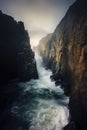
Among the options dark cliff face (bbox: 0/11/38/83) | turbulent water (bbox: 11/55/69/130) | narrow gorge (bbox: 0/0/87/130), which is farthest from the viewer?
dark cliff face (bbox: 0/11/38/83)

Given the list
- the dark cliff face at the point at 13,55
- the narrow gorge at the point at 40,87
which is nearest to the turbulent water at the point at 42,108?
the narrow gorge at the point at 40,87

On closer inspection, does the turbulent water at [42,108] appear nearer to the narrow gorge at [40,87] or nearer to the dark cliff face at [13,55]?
the narrow gorge at [40,87]

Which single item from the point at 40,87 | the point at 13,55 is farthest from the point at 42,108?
the point at 13,55

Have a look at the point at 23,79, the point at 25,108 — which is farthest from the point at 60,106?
the point at 23,79

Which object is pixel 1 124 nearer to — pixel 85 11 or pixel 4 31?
pixel 85 11

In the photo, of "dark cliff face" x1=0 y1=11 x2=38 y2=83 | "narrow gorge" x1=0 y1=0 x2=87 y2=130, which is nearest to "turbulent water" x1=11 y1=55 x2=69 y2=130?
"narrow gorge" x1=0 y1=0 x2=87 y2=130

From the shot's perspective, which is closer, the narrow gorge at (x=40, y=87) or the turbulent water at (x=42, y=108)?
the narrow gorge at (x=40, y=87)

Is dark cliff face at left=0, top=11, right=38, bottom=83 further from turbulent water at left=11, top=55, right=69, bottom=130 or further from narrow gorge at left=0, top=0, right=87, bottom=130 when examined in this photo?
turbulent water at left=11, top=55, right=69, bottom=130
